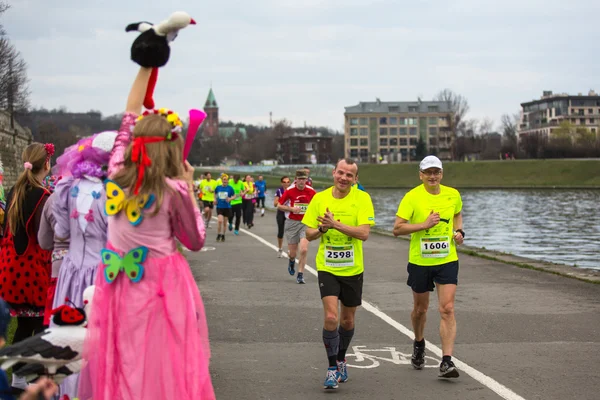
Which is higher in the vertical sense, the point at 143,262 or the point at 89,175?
the point at 89,175

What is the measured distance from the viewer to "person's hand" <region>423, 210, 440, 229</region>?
330 inches

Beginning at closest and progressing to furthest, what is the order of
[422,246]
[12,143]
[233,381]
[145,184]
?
[145,184] < [233,381] < [422,246] < [12,143]

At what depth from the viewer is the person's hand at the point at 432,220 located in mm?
8391

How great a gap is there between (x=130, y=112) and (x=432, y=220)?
4.02m

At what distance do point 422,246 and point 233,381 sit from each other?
2.18 meters

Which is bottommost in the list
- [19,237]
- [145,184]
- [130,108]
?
[19,237]

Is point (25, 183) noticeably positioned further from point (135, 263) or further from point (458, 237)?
point (458, 237)

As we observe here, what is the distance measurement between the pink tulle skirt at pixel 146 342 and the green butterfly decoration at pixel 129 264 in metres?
0.03

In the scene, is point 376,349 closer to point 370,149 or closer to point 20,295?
point 20,295

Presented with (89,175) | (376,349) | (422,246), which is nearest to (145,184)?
(89,175)

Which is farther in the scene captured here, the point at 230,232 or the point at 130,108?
the point at 230,232

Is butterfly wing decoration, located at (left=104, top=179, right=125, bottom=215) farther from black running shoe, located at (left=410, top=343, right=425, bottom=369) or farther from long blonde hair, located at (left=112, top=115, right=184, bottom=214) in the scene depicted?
black running shoe, located at (left=410, top=343, right=425, bottom=369)

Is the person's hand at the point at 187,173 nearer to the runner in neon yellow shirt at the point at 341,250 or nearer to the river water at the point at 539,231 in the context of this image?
the runner in neon yellow shirt at the point at 341,250

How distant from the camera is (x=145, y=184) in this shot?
15.6ft
